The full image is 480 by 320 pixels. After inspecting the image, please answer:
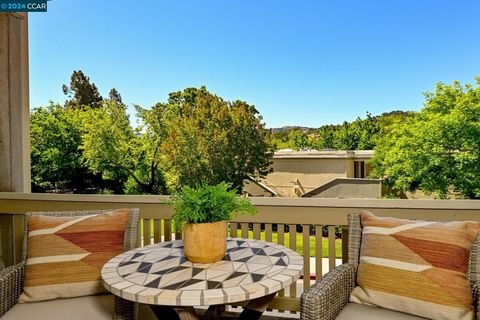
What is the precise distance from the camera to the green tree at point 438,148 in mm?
3121

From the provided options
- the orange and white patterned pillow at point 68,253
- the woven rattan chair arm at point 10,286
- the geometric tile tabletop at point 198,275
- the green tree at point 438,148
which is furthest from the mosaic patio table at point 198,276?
the green tree at point 438,148

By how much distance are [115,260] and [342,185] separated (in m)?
2.04

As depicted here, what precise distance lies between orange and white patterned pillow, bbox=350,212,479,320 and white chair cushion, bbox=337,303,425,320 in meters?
0.03

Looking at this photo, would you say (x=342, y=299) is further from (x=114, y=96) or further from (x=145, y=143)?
(x=114, y=96)

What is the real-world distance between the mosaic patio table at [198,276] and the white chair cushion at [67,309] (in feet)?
0.87

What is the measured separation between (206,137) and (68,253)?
6.30 ft

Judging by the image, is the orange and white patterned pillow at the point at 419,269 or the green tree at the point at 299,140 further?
the green tree at the point at 299,140

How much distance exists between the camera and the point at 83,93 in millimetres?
3516

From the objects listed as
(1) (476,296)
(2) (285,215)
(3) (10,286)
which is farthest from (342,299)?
(3) (10,286)

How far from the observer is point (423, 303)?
141 centimetres

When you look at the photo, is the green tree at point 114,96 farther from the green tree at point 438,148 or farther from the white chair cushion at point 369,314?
the white chair cushion at point 369,314

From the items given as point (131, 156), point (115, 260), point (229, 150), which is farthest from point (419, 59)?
point (115, 260)

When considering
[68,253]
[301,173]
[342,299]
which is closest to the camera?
[342,299]

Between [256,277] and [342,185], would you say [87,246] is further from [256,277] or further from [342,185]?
[342,185]
